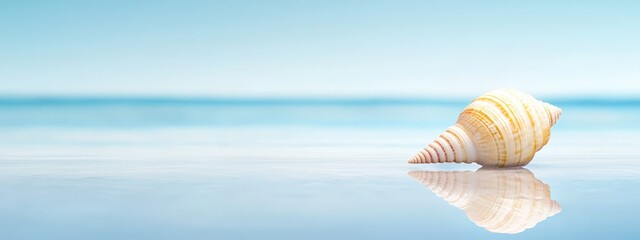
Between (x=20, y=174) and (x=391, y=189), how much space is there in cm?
205

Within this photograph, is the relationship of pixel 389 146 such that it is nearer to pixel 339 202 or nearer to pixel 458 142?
pixel 458 142

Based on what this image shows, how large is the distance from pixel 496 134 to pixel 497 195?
3.51 feet

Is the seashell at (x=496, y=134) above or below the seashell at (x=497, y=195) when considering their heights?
above

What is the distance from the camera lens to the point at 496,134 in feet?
15.5

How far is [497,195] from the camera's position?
146 inches

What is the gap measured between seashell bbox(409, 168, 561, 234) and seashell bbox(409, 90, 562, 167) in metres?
0.10

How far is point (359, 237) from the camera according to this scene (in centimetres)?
267

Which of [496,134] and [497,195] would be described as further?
[496,134]

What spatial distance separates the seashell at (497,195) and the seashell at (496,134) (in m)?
0.10

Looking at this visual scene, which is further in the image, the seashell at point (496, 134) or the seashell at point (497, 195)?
the seashell at point (496, 134)

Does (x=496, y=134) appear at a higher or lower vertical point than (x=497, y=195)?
higher

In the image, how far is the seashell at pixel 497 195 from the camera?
3.02m

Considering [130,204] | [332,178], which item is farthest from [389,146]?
[130,204]

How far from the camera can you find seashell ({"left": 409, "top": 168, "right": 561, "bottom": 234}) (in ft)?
9.92
